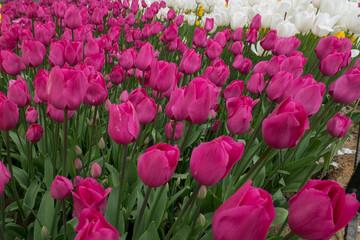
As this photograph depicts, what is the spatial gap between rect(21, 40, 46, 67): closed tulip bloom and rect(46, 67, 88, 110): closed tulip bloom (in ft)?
2.29

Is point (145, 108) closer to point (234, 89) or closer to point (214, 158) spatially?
point (214, 158)

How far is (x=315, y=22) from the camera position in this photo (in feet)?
8.41

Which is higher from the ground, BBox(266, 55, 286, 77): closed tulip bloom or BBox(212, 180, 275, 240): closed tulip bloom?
BBox(212, 180, 275, 240): closed tulip bloom

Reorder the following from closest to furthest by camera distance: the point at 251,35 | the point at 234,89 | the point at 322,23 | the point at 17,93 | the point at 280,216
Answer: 1. the point at 17,93
2. the point at 280,216
3. the point at 234,89
4. the point at 251,35
5. the point at 322,23

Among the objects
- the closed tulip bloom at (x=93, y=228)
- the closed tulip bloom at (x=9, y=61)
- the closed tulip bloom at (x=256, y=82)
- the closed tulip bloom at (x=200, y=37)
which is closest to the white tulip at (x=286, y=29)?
the closed tulip bloom at (x=200, y=37)

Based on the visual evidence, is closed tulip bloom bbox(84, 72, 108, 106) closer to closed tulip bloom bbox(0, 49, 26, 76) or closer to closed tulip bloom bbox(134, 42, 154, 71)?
closed tulip bloom bbox(134, 42, 154, 71)

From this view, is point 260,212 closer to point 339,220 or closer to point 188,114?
point 339,220

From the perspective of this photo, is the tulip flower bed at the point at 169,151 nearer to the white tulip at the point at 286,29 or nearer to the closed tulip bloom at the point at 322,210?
the closed tulip bloom at the point at 322,210

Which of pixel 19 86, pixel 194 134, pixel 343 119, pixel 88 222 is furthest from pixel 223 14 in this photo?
pixel 88 222

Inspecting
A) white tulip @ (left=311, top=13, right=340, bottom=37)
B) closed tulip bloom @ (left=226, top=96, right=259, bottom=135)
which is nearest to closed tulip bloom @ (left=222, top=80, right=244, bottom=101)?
closed tulip bloom @ (left=226, top=96, right=259, bottom=135)

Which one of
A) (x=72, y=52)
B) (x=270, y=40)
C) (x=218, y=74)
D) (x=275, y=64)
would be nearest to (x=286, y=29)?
(x=270, y=40)

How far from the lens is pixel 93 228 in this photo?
51 centimetres

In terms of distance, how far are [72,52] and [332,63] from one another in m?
1.38

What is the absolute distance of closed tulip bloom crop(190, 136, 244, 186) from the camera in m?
0.66
